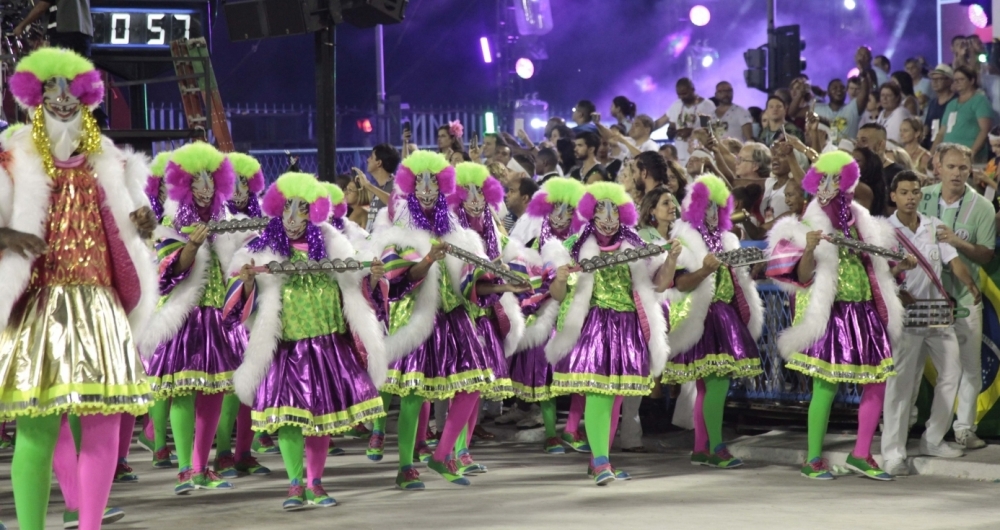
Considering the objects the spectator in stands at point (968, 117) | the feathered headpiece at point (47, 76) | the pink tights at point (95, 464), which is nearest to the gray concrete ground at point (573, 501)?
the pink tights at point (95, 464)

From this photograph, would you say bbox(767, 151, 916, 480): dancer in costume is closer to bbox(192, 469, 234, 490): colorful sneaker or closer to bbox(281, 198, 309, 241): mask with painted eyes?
bbox(281, 198, 309, 241): mask with painted eyes

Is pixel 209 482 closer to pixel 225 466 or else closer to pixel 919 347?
pixel 225 466

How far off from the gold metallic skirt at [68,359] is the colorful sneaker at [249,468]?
3186 millimetres

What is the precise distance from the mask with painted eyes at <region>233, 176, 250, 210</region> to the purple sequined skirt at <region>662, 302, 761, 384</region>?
9.70 ft

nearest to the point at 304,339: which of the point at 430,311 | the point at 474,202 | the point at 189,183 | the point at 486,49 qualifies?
the point at 430,311

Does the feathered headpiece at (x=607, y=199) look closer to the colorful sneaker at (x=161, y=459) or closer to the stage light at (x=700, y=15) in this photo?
the colorful sneaker at (x=161, y=459)

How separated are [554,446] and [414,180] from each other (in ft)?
8.93

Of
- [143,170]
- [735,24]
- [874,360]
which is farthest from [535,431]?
[735,24]

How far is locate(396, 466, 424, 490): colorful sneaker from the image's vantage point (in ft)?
25.8

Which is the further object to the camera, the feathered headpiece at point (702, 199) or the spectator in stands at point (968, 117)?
the spectator in stands at point (968, 117)

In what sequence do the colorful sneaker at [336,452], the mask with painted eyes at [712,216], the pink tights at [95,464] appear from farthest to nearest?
the colorful sneaker at [336,452] → the mask with painted eyes at [712,216] → the pink tights at [95,464]

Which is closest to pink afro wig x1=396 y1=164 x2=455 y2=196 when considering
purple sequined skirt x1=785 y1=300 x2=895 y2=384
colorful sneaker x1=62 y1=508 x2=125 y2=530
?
purple sequined skirt x1=785 y1=300 x2=895 y2=384

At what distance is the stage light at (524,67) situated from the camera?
27234 millimetres

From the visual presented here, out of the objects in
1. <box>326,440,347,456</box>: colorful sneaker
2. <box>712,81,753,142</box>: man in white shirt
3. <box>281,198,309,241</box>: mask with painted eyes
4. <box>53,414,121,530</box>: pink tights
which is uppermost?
<box>712,81,753,142</box>: man in white shirt
